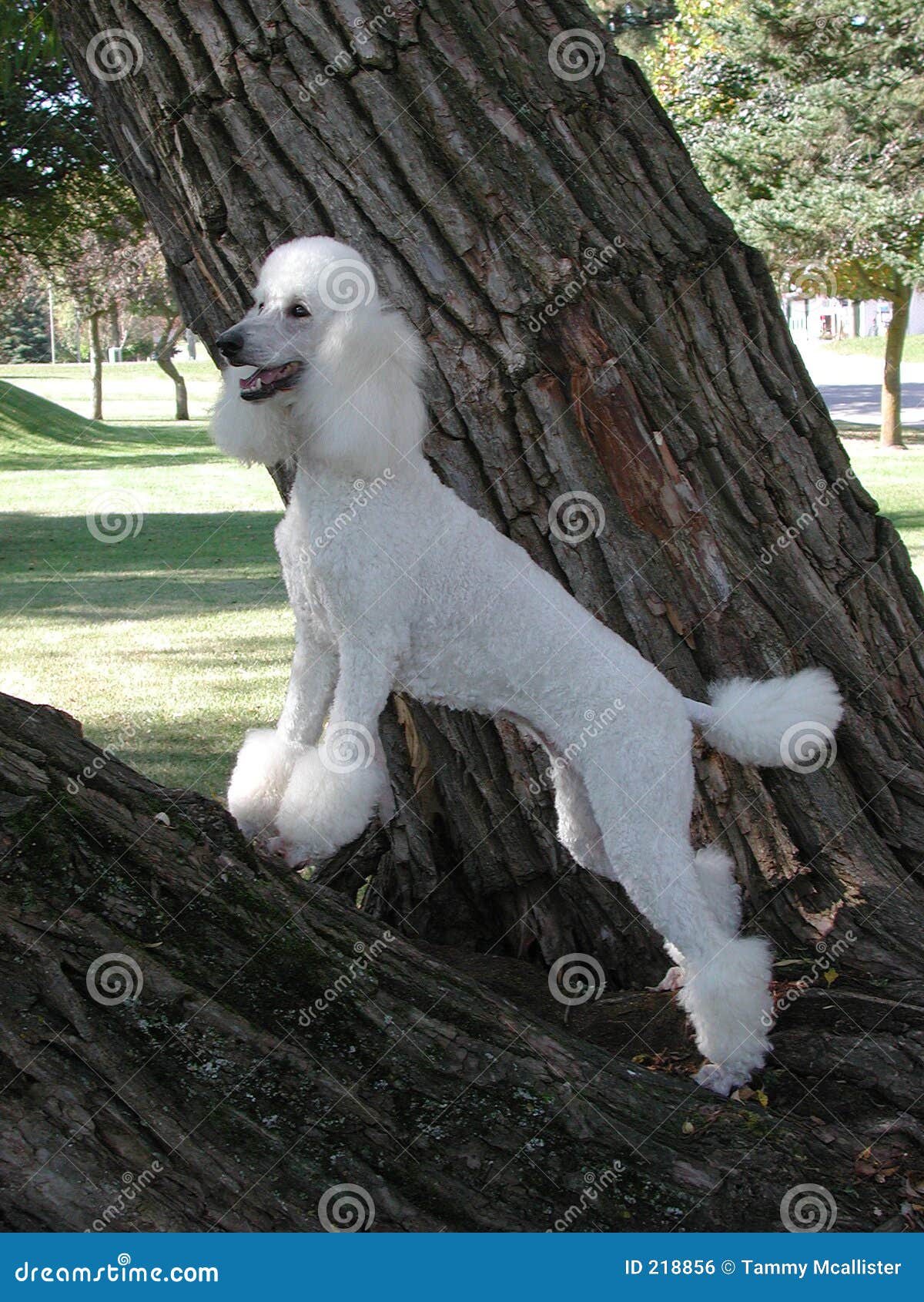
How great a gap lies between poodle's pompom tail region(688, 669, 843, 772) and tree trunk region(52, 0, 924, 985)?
0.20 metres

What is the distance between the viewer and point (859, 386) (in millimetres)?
31703

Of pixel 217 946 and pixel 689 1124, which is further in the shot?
pixel 689 1124

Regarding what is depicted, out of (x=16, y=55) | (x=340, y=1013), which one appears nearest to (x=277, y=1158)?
(x=340, y=1013)

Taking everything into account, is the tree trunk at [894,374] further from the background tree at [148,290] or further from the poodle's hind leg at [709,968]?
the poodle's hind leg at [709,968]

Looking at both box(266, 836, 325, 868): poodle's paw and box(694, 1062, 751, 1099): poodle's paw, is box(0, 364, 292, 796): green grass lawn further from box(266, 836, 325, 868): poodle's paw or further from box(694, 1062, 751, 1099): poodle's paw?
box(694, 1062, 751, 1099): poodle's paw

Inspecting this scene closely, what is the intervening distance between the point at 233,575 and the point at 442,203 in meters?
8.67

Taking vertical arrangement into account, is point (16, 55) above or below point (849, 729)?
above

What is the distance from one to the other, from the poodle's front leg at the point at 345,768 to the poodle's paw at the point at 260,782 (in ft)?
0.28

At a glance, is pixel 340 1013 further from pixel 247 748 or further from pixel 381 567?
pixel 381 567

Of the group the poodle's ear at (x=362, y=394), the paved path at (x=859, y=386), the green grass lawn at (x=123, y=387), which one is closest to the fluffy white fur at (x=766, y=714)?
the poodle's ear at (x=362, y=394)

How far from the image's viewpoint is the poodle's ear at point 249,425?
A: 6.78ft

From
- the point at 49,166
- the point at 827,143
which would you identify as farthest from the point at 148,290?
the point at 49,166

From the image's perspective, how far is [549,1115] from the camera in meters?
2.09

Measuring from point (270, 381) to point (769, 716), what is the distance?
1.11 meters
